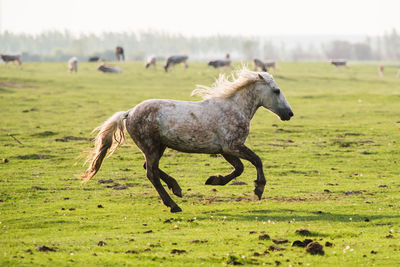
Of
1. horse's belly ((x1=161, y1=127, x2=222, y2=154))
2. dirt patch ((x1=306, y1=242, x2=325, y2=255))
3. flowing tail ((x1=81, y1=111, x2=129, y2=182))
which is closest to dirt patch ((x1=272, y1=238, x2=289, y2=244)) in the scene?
dirt patch ((x1=306, y1=242, x2=325, y2=255))

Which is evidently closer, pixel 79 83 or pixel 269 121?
pixel 269 121

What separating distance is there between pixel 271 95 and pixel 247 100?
561 millimetres

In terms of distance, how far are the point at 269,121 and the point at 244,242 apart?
778 inches

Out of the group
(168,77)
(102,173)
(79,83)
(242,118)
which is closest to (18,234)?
(242,118)

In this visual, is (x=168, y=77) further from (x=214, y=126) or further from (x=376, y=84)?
(x=214, y=126)

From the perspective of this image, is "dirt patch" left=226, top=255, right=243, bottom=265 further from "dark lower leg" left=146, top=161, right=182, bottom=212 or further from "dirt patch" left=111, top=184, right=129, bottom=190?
"dirt patch" left=111, top=184, right=129, bottom=190

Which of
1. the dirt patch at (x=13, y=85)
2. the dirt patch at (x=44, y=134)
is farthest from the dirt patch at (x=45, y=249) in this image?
the dirt patch at (x=13, y=85)

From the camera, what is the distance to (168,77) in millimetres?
53844

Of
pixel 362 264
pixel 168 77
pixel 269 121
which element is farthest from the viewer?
pixel 168 77

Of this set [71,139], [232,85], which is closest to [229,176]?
[232,85]

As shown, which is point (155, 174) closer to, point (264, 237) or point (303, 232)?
point (264, 237)

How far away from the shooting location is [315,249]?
29.3 ft

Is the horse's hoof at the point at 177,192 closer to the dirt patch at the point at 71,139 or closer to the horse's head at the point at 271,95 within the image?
the horse's head at the point at 271,95

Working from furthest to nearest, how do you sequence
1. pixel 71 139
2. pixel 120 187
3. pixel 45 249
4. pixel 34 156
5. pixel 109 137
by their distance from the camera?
1. pixel 71 139
2. pixel 34 156
3. pixel 120 187
4. pixel 109 137
5. pixel 45 249
